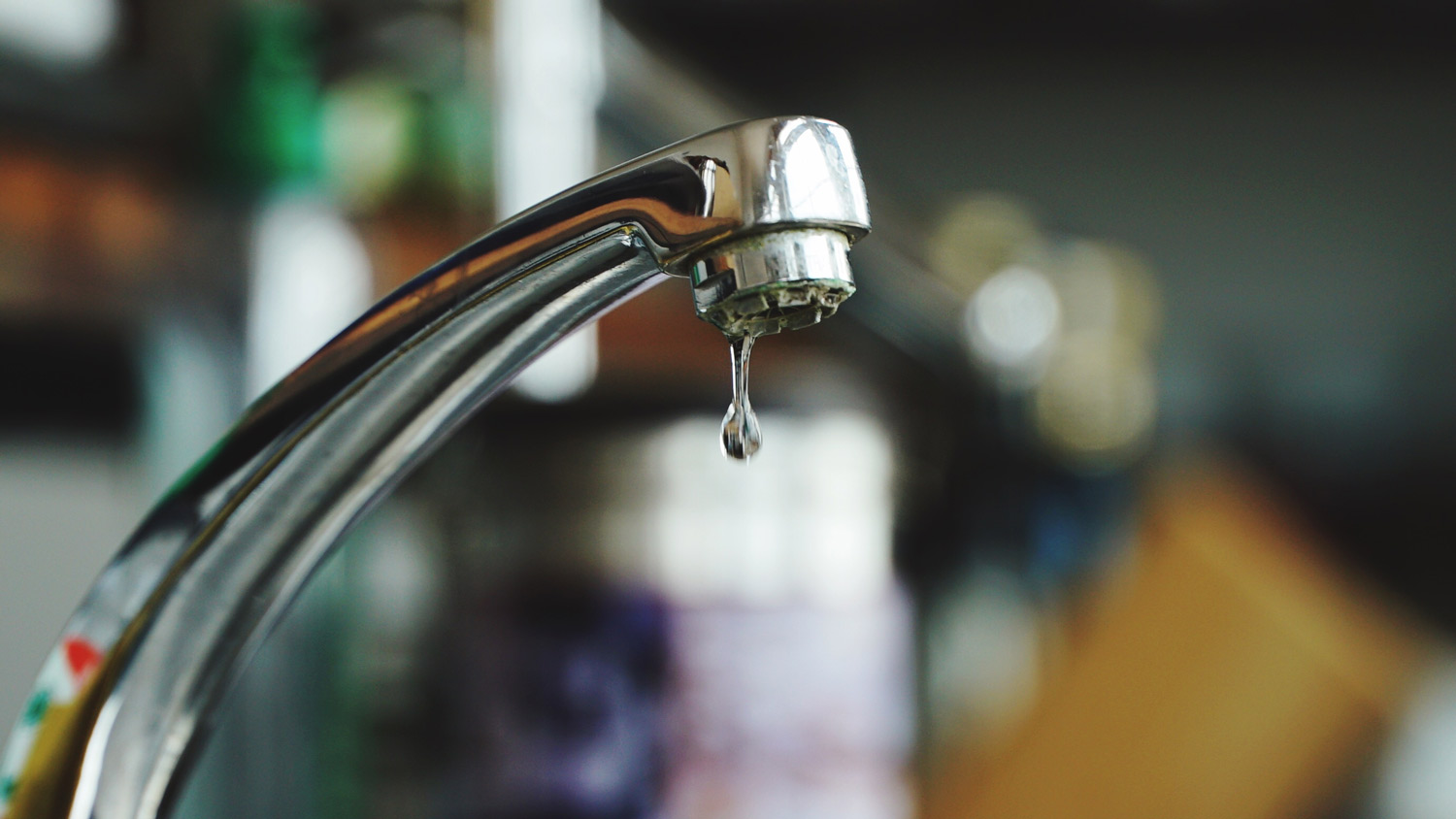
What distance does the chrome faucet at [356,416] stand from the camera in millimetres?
143

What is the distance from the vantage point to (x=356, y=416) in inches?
6.4

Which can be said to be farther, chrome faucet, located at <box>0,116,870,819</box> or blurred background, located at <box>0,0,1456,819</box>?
blurred background, located at <box>0,0,1456,819</box>

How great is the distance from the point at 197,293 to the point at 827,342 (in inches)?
15.8

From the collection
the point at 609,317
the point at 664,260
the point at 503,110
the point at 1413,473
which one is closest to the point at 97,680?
the point at 664,260

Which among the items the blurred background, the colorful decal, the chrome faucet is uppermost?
the blurred background

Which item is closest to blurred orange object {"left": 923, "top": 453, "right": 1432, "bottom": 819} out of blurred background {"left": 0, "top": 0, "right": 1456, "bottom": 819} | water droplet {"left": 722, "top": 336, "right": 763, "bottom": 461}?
blurred background {"left": 0, "top": 0, "right": 1456, "bottom": 819}

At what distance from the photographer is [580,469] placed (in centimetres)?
69

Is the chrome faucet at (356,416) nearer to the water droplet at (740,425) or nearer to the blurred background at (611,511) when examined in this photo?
the water droplet at (740,425)

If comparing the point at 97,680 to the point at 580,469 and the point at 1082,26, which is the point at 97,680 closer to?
the point at 580,469

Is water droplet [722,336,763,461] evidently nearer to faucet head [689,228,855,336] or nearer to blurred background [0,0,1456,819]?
faucet head [689,228,855,336]

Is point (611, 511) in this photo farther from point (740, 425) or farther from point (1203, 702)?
point (740, 425)

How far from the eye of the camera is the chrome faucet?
0.14m

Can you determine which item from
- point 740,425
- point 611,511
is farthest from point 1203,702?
point 740,425

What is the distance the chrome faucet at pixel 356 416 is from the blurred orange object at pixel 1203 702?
1.91ft
